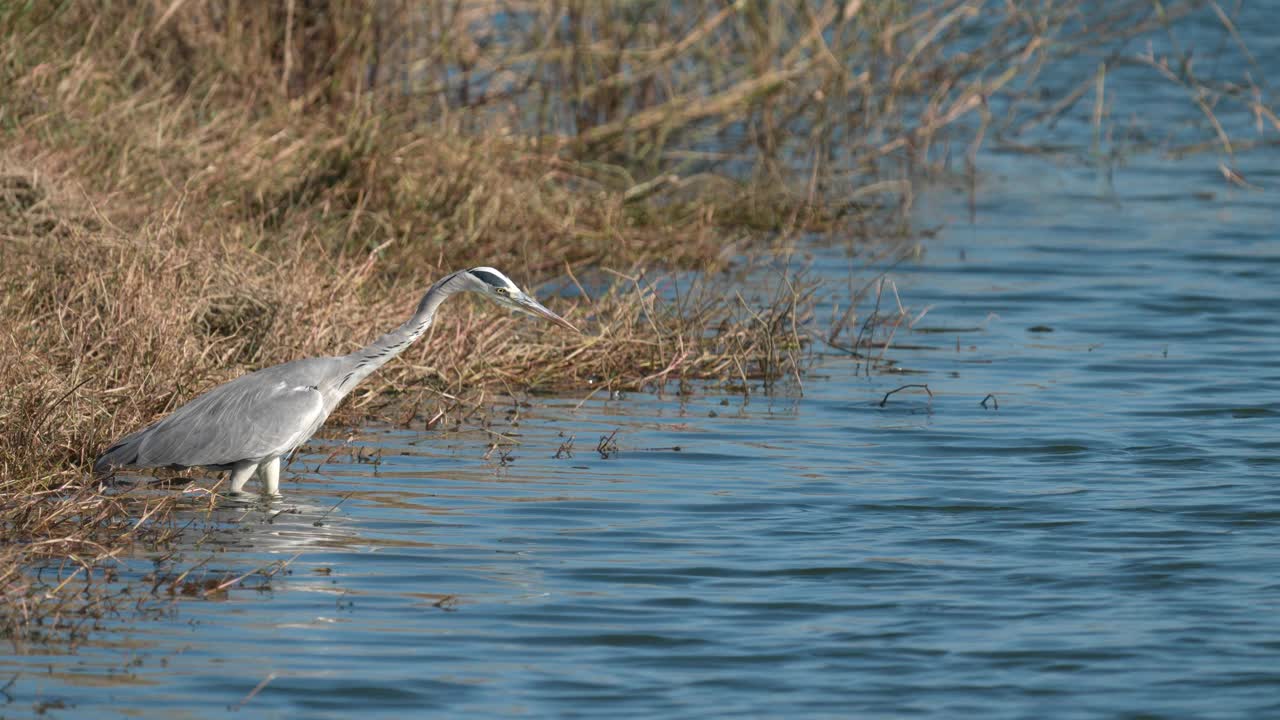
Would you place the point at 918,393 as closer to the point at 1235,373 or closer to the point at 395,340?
the point at 1235,373

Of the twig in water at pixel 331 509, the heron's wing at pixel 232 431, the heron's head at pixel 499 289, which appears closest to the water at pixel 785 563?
the twig in water at pixel 331 509

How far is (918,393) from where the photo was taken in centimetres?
989

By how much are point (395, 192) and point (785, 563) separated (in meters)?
5.55

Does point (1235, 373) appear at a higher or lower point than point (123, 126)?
lower

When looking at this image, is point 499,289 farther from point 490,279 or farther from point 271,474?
point 271,474

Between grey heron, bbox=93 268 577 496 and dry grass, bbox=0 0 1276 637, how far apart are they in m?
0.23

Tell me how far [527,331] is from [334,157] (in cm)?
254

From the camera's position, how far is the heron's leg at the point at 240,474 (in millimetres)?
7477

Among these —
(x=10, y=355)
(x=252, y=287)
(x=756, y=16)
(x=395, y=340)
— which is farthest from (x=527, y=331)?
(x=756, y=16)

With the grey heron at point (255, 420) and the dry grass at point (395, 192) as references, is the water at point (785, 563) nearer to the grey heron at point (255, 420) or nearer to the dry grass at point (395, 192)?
the grey heron at point (255, 420)

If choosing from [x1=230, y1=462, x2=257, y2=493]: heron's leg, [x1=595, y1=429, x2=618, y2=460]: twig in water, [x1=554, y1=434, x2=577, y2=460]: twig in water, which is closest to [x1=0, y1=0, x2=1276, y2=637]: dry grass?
[x1=230, y1=462, x2=257, y2=493]: heron's leg

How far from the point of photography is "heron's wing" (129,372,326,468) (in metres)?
7.27

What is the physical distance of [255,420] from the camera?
7.28 m

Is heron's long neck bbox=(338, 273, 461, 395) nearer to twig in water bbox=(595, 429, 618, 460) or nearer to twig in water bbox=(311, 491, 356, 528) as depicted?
twig in water bbox=(311, 491, 356, 528)
